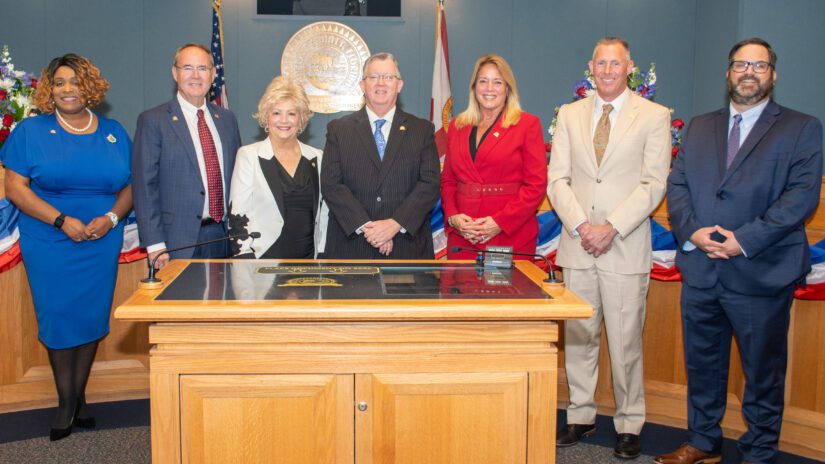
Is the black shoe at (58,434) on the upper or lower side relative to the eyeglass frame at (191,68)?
lower

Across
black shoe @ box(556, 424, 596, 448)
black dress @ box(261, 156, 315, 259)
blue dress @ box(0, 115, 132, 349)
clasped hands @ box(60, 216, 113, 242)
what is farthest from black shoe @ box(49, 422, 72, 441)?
black shoe @ box(556, 424, 596, 448)

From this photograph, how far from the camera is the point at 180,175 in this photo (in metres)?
3.17

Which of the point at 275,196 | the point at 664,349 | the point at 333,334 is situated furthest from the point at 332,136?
the point at 664,349

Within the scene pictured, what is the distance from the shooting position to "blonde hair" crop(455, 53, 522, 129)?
10.5ft

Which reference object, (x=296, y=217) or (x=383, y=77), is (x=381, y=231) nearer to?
(x=296, y=217)

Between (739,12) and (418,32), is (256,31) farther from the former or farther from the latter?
(739,12)

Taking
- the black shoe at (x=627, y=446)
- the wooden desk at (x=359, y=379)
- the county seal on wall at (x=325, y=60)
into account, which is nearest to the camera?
the wooden desk at (x=359, y=379)

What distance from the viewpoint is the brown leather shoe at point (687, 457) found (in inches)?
118

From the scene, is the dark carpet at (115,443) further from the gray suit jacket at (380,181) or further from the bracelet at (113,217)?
the gray suit jacket at (380,181)

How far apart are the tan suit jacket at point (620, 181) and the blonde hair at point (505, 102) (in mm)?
250

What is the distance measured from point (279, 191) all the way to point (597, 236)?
1.36 m

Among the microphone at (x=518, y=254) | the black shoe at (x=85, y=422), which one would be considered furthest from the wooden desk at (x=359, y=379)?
the black shoe at (x=85, y=422)

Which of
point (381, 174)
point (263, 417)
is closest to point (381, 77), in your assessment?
point (381, 174)

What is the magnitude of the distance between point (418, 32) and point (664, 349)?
3.52 m
